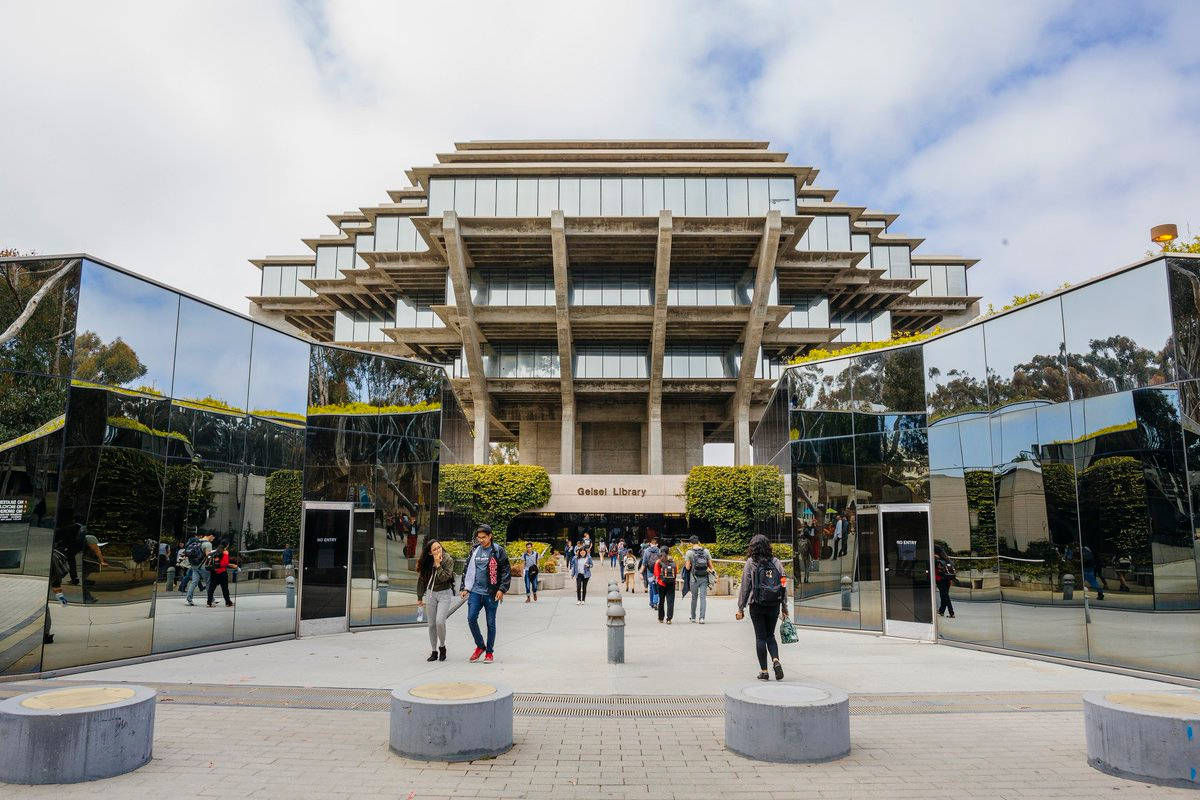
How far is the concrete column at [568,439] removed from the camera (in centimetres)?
4528

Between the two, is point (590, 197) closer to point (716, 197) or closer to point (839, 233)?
point (716, 197)

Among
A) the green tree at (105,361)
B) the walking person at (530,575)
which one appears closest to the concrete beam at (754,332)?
the walking person at (530,575)

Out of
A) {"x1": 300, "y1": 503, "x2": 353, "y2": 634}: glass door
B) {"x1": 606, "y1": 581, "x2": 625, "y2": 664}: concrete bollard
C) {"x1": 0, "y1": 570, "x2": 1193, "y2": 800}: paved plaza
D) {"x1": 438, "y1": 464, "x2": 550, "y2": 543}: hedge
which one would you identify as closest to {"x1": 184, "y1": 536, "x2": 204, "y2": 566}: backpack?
{"x1": 0, "y1": 570, "x2": 1193, "y2": 800}: paved plaza

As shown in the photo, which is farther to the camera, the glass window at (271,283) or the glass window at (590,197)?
the glass window at (271,283)

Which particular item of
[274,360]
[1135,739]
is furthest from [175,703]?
[1135,739]

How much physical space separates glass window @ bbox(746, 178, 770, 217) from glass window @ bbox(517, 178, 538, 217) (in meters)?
11.9

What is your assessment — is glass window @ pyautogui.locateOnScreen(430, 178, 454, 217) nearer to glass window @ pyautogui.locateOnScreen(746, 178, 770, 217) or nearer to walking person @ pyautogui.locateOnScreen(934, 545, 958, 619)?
glass window @ pyautogui.locateOnScreen(746, 178, 770, 217)

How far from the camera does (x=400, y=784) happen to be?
508 cm

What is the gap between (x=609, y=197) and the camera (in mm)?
41312

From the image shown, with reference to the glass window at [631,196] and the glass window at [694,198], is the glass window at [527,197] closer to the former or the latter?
the glass window at [631,196]

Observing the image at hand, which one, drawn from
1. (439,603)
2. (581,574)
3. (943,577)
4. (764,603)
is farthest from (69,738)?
(581,574)

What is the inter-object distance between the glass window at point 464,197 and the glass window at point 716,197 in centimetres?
1305

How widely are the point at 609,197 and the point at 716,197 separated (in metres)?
5.96

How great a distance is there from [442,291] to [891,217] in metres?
33.4
